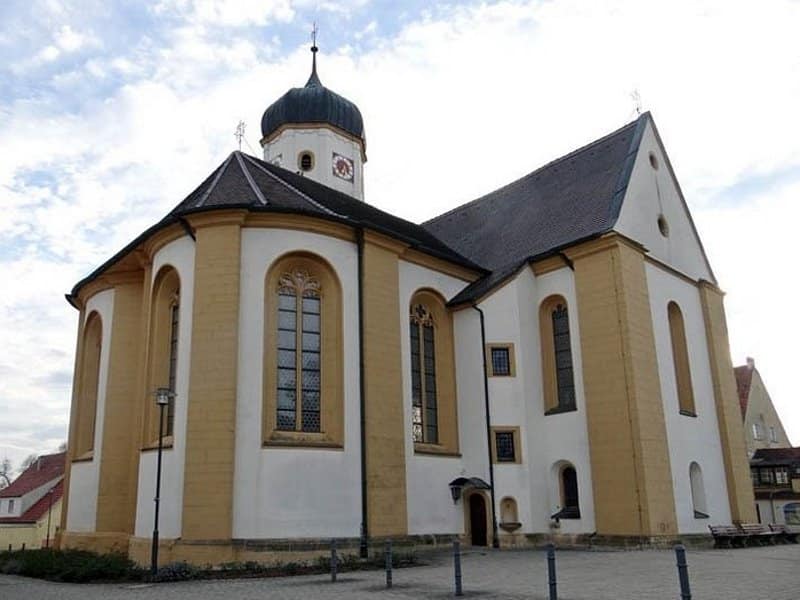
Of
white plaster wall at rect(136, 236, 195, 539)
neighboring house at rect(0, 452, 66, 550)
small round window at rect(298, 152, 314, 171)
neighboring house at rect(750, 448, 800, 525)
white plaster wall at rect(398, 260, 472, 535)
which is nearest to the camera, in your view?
white plaster wall at rect(136, 236, 195, 539)

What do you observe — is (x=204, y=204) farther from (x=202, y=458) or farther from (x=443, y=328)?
(x=443, y=328)

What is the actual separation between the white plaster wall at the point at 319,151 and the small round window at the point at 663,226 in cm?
1452


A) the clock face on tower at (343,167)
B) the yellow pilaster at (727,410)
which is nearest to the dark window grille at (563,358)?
the yellow pilaster at (727,410)

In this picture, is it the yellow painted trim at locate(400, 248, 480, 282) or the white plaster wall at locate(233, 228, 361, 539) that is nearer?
the white plaster wall at locate(233, 228, 361, 539)

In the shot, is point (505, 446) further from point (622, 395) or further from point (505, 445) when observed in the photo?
point (622, 395)

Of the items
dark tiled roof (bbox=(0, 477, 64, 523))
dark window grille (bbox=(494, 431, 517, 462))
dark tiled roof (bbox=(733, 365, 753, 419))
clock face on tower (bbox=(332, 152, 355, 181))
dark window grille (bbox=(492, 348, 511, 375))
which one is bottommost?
dark tiled roof (bbox=(0, 477, 64, 523))

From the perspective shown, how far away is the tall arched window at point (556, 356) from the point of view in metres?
22.4

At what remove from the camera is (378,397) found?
19.6m

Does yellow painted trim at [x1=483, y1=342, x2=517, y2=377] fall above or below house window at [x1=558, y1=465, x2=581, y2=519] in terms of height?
above

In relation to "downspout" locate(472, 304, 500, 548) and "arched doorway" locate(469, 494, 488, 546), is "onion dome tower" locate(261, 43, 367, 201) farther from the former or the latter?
"arched doorway" locate(469, 494, 488, 546)

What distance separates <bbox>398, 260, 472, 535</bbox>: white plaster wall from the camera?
20.2 m

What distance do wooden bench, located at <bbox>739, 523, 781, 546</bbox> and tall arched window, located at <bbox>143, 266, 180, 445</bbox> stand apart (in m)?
17.2

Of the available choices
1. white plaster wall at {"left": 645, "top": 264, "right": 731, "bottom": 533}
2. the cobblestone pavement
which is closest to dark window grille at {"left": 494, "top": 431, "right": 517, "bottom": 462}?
white plaster wall at {"left": 645, "top": 264, "right": 731, "bottom": 533}

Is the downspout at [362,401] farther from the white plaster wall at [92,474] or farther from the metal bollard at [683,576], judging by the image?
the metal bollard at [683,576]
